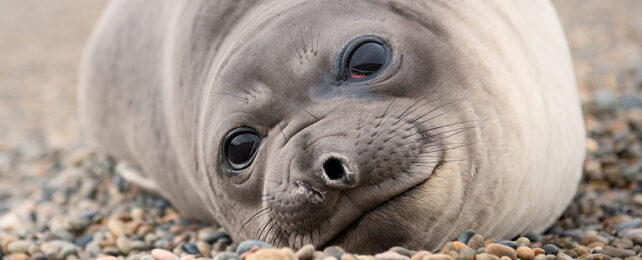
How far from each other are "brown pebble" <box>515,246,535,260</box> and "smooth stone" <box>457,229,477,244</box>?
21 cm

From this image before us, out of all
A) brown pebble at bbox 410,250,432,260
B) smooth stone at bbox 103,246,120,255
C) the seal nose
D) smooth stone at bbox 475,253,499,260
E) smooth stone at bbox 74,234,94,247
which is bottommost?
smooth stone at bbox 475,253,499,260

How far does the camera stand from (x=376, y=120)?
8.52 feet

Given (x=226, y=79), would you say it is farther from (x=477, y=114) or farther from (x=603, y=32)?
(x=603, y=32)

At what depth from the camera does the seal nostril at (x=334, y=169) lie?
95.3 inches

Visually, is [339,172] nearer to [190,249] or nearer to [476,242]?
[476,242]

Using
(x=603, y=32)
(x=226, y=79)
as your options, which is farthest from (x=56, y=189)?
(x=603, y=32)

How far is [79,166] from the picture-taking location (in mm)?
5793

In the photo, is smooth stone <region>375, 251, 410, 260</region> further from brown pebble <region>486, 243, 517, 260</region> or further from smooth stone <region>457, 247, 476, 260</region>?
brown pebble <region>486, 243, 517, 260</region>

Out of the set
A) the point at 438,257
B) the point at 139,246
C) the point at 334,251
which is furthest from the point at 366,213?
the point at 139,246

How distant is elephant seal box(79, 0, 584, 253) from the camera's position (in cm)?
257

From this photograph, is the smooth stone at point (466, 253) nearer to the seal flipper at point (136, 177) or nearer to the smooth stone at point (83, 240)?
the smooth stone at point (83, 240)

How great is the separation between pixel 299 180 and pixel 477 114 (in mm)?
786

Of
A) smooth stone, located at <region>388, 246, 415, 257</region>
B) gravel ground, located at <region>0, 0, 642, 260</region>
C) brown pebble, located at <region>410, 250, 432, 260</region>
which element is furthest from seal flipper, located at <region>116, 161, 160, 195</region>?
brown pebble, located at <region>410, 250, 432, 260</region>

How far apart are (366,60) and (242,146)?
25.5 inches
